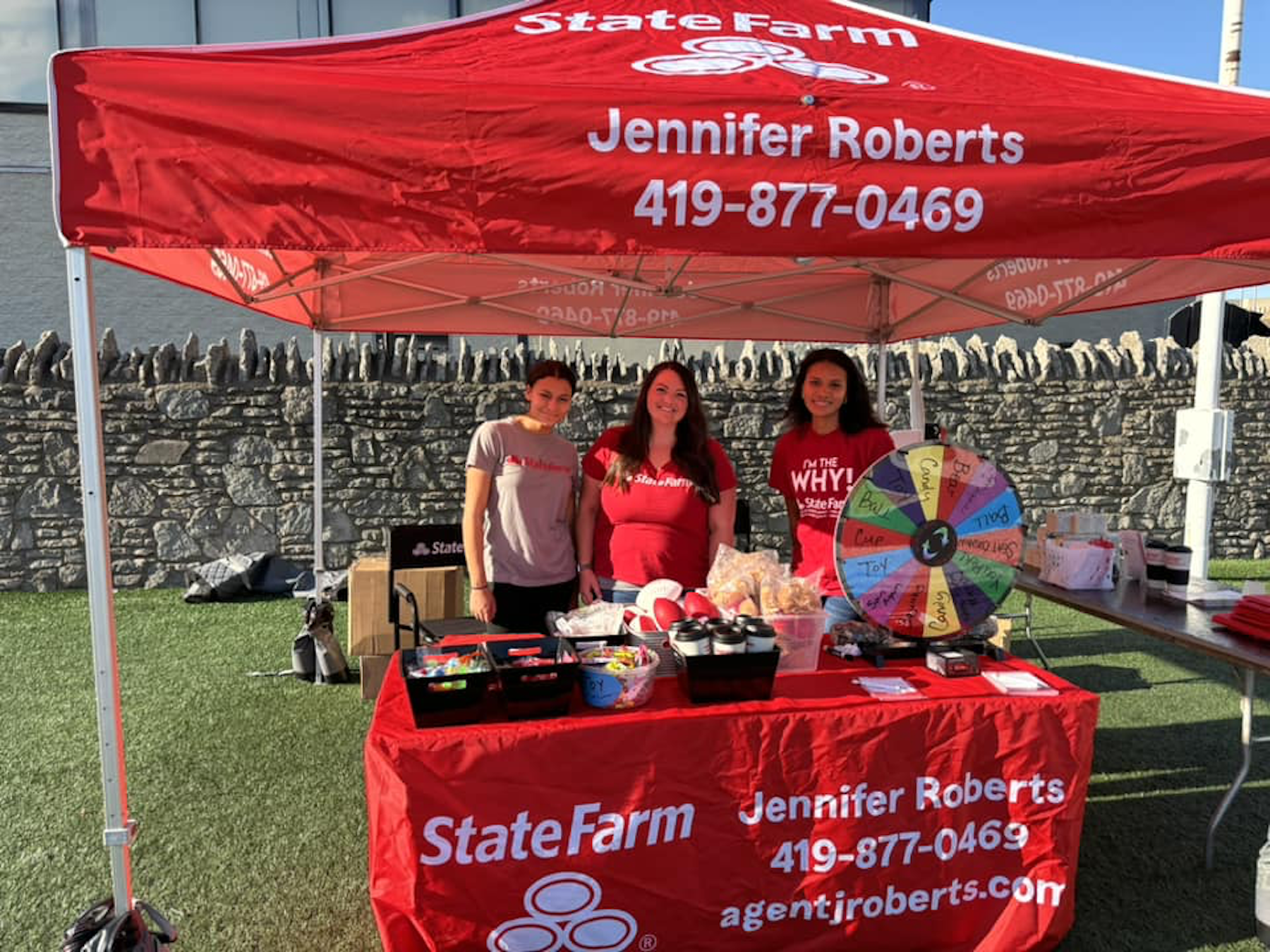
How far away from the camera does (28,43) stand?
1092 centimetres

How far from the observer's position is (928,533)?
2320 mm

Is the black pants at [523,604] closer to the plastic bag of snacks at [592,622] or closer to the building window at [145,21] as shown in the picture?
the plastic bag of snacks at [592,622]

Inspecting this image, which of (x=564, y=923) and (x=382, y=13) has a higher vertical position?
(x=382, y=13)

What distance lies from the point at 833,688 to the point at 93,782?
2.98 meters

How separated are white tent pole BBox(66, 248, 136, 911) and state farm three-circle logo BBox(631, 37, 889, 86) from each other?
1.41 metres

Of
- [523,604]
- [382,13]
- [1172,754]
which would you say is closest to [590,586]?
[523,604]

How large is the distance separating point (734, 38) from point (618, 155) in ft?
2.66

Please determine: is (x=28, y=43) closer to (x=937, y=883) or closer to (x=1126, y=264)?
(x=1126, y=264)

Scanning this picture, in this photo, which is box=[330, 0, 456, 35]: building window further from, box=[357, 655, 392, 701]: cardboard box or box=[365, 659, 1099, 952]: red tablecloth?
box=[365, 659, 1099, 952]: red tablecloth

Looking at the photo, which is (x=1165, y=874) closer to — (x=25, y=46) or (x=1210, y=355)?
(x=1210, y=355)

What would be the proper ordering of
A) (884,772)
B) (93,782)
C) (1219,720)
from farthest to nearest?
(1219,720) < (93,782) < (884,772)

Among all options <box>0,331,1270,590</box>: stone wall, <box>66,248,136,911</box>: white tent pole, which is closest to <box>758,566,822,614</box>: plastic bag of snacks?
<box>66,248,136,911</box>: white tent pole

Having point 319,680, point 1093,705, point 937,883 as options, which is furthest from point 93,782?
point 1093,705

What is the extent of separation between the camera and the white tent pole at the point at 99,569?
1865mm
